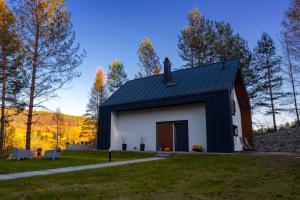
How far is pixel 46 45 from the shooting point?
57.1ft

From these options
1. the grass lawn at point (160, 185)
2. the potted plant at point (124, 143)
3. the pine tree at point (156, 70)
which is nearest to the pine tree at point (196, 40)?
the pine tree at point (156, 70)

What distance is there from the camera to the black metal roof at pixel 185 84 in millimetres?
16594

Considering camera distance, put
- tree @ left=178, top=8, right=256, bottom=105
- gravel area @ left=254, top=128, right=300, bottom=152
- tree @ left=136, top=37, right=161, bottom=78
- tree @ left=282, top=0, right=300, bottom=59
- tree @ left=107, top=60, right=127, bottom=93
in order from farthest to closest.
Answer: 1. tree @ left=107, top=60, right=127, bottom=93
2. tree @ left=136, top=37, right=161, bottom=78
3. tree @ left=178, top=8, right=256, bottom=105
4. gravel area @ left=254, top=128, right=300, bottom=152
5. tree @ left=282, top=0, right=300, bottom=59

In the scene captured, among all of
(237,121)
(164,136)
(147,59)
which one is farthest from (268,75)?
(164,136)

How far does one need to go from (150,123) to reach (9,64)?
13.7 metres

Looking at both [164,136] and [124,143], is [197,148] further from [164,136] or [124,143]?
[124,143]

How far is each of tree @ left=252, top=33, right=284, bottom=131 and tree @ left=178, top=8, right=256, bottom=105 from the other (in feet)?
5.32

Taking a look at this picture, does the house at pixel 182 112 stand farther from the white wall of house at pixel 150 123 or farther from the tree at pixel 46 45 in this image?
the tree at pixel 46 45

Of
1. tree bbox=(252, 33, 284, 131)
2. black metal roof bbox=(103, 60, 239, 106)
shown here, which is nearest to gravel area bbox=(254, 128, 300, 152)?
black metal roof bbox=(103, 60, 239, 106)

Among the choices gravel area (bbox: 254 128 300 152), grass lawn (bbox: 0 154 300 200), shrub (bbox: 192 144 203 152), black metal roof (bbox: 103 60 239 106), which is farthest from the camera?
gravel area (bbox: 254 128 300 152)

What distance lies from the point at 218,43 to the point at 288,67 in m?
8.55

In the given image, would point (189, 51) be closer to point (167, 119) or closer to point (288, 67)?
point (288, 67)

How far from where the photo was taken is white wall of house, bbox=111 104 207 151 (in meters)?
16.9

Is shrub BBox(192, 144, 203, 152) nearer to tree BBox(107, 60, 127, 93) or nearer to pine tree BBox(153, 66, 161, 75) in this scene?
pine tree BBox(153, 66, 161, 75)
